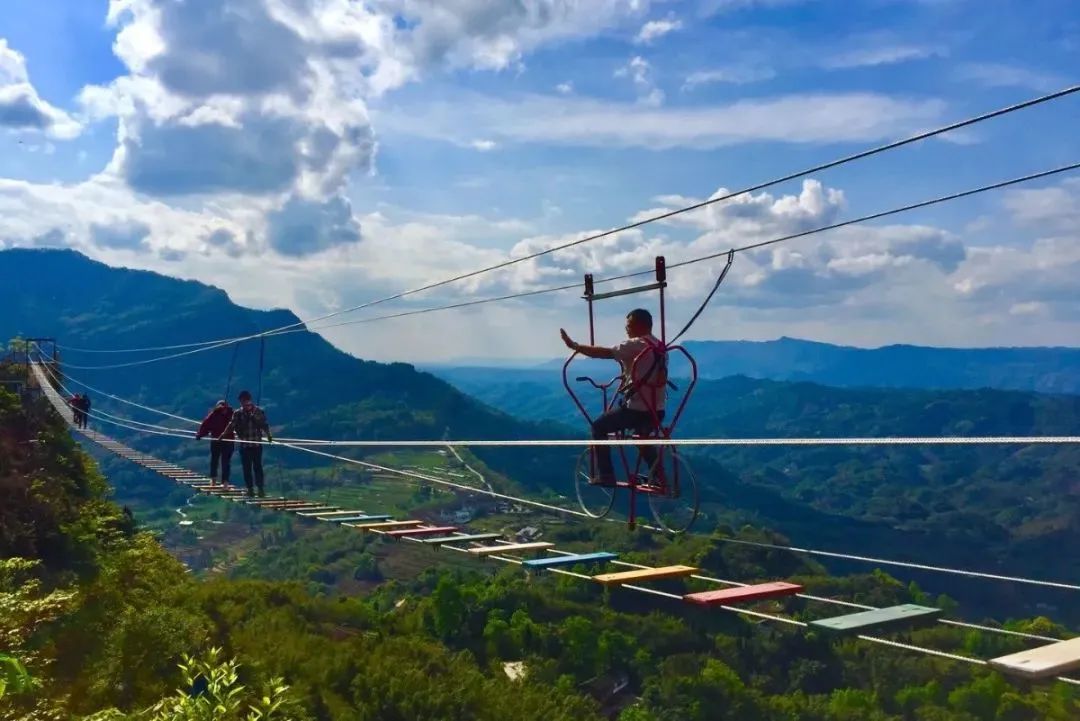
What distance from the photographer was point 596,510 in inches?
423

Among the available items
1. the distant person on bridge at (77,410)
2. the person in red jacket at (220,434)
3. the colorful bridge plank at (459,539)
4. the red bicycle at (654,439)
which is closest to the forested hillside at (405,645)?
the colorful bridge plank at (459,539)

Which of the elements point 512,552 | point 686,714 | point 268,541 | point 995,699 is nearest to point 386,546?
point 268,541

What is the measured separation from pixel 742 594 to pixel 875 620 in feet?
4.99

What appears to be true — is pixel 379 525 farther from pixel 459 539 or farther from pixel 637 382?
pixel 637 382

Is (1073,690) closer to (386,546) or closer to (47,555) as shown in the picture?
(47,555)

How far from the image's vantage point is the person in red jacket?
674 inches

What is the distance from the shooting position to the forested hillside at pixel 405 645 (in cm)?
2209

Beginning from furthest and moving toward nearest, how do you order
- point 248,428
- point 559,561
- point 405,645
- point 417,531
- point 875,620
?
1. point 405,645
2. point 248,428
3. point 417,531
4. point 559,561
5. point 875,620

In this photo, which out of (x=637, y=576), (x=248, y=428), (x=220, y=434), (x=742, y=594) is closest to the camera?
(x=742, y=594)

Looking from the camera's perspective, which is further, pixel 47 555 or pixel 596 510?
pixel 47 555

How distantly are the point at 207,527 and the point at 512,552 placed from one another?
6763 inches

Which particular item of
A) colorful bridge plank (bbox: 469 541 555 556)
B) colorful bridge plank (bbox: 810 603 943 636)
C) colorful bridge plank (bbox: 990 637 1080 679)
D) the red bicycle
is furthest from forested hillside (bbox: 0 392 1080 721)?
colorful bridge plank (bbox: 810 603 943 636)

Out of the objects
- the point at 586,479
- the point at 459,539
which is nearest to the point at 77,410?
the point at 459,539

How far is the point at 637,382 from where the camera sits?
9.09 meters
